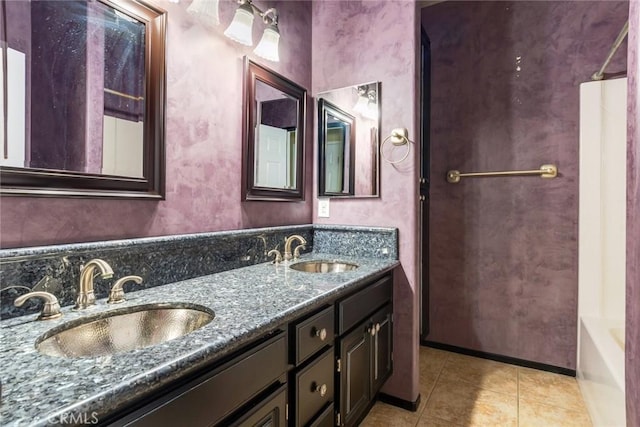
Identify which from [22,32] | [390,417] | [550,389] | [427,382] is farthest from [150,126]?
[550,389]

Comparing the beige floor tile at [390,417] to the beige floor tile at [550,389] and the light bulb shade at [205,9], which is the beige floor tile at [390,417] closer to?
the beige floor tile at [550,389]

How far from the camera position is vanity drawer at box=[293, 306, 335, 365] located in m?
1.05

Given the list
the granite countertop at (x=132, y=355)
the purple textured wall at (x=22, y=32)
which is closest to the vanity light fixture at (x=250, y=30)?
the purple textured wall at (x=22, y=32)

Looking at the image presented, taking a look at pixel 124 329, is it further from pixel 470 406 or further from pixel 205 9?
pixel 470 406

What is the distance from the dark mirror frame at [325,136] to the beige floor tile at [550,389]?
1.64m

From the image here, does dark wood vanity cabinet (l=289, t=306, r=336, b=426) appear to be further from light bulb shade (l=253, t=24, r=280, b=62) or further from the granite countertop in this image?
light bulb shade (l=253, t=24, r=280, b=62)

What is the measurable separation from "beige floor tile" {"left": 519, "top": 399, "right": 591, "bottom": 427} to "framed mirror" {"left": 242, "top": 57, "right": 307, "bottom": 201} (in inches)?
68.6

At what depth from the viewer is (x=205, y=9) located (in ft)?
4.28

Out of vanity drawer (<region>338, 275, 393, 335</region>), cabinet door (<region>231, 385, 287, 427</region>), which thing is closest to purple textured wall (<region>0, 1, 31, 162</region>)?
cabinet door (<region>231, 385, 287, 427</region>)

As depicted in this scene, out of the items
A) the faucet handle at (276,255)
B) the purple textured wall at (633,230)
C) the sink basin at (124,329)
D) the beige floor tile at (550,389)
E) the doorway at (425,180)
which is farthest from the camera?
the doorway at (425,180)

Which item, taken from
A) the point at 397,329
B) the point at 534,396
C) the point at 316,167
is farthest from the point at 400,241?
the point at 534,396

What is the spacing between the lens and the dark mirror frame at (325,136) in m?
2.04

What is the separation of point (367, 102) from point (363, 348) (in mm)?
1350

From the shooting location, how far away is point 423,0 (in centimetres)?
226
